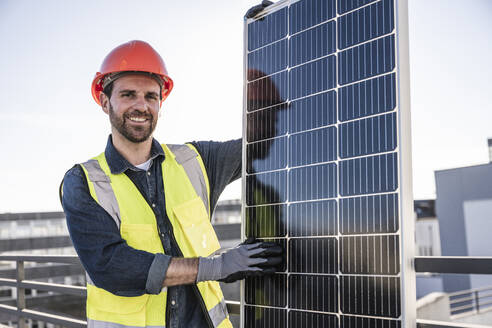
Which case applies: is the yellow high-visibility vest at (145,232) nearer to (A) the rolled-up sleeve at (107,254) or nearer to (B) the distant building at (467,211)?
(A) the rolled-up sleeve at (107,254)

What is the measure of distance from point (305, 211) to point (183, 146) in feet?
3.74

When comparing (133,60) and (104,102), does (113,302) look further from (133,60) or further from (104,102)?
(133,60)

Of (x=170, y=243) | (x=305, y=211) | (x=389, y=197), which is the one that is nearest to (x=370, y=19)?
(x=389, y=197)

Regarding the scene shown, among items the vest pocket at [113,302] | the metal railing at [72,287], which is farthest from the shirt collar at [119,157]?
the metal railing at [72,287]

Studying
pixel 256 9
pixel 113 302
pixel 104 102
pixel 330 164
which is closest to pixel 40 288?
pixel 113 302

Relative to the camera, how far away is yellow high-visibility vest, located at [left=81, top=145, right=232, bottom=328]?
2.92 metres

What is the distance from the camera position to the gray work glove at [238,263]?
2738 mm

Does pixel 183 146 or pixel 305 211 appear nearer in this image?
pixel 305 211

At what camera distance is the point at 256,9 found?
3.34 meters

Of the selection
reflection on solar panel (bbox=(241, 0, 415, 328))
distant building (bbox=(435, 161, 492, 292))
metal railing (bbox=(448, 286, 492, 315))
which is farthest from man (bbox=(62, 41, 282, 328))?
distant building (bbox=(435, 161, 492, 292))

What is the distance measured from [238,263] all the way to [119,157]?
1136mm

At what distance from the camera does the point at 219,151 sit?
135 inches

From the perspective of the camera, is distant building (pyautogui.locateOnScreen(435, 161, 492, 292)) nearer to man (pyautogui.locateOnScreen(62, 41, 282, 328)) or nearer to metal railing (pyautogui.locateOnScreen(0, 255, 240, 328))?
metal railing (pyautogui.locateOnScreen(0, 255, 240, 328))

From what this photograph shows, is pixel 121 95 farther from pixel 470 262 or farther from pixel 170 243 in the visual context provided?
pixel 470 262
